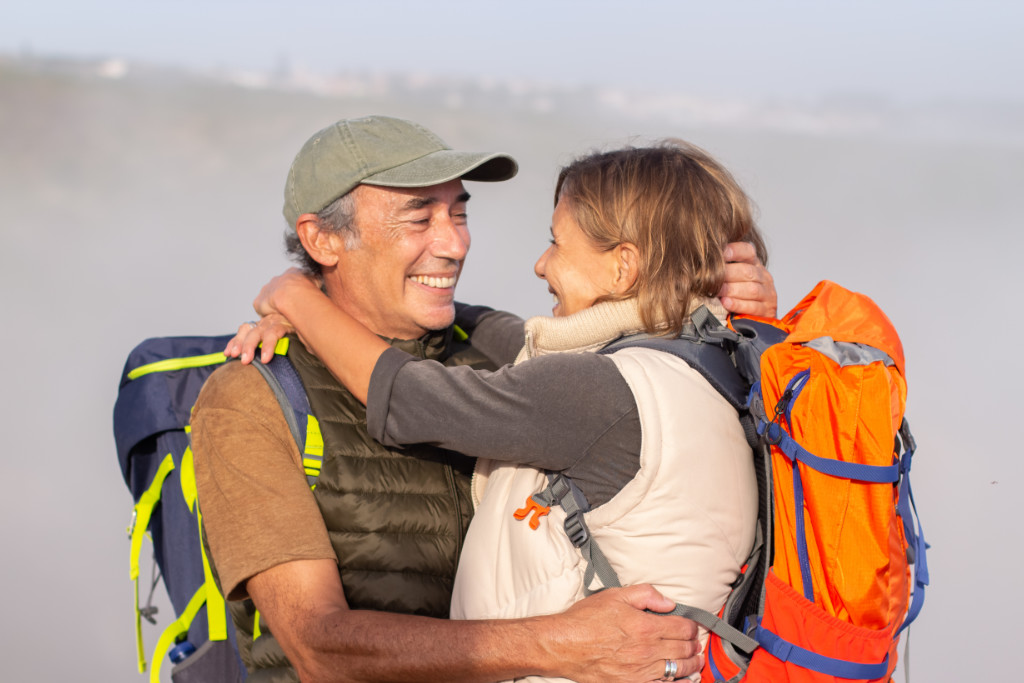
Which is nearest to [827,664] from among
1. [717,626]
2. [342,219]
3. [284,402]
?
[717,626]

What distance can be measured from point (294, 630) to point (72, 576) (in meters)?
3.85

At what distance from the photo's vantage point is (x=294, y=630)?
189 centimetres

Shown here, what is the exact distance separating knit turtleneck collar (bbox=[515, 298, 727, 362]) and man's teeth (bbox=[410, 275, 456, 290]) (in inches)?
22.4

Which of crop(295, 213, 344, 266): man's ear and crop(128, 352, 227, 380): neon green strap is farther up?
crop(295, 213, 344, 266): man's ear

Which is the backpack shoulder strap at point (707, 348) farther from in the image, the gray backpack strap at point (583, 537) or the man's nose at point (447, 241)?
the man's nose at point (447, 241)

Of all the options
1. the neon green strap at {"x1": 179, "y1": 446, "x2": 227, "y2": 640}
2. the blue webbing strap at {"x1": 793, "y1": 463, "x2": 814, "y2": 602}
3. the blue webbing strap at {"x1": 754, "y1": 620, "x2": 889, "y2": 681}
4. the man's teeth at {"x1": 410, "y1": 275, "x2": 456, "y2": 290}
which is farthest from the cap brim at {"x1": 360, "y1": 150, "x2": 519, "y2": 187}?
the blue webbing strap at {"x1": 754, "y1": 620, "x2": 889, "y2": 681}

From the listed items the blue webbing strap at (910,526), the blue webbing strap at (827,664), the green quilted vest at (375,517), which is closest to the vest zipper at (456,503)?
the green quilted vest at (375,517)

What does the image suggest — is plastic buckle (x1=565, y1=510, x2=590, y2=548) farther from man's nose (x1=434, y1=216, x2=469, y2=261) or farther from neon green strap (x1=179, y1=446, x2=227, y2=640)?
neon green strap (x1=179, y1=446, x2=227, y2=640)

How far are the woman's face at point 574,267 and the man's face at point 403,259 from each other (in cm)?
44

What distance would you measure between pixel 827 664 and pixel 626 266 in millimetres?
879

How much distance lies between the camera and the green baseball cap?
225 cm

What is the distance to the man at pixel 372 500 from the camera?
174cm

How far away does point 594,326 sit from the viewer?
187cm

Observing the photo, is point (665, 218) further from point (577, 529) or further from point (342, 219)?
point (342, 219)
